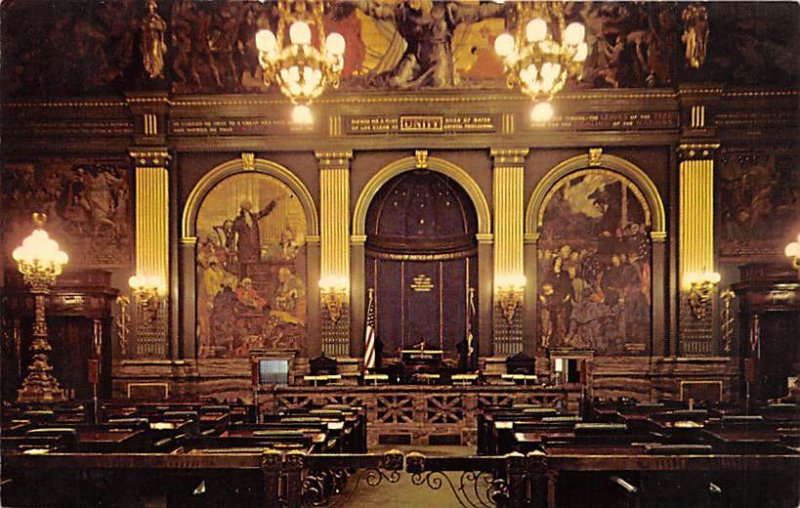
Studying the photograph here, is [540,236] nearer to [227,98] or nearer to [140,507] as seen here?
[227,98]

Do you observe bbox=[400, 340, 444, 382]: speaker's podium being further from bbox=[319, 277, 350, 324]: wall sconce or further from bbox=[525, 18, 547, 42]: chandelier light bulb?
bbox=[525, 18, 547, 42]: chandelier light bulb

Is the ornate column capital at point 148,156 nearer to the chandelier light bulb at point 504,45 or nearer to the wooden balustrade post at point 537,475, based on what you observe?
the chandelier light bulb at point 504,45

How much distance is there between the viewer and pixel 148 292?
53.1 feet

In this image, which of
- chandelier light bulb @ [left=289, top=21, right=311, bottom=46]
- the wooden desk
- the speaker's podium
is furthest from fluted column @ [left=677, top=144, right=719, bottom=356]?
the wooden desk

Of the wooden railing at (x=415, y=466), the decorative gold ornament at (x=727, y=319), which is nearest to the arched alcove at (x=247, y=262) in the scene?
the decorative gold ornament at (x=727, y=319)

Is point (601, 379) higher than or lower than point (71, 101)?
lower

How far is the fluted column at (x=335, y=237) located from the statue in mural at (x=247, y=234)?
1.38m

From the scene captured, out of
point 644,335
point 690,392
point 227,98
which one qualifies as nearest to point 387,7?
point 227,98

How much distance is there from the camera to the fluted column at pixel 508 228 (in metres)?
16.4

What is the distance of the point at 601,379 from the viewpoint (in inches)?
644

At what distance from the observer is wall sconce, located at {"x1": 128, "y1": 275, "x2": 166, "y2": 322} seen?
16.1 m

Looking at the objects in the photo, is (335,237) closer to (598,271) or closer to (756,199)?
(598,271)

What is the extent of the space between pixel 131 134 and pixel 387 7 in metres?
6.70

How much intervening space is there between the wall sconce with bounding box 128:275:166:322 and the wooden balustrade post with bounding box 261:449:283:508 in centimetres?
1204
